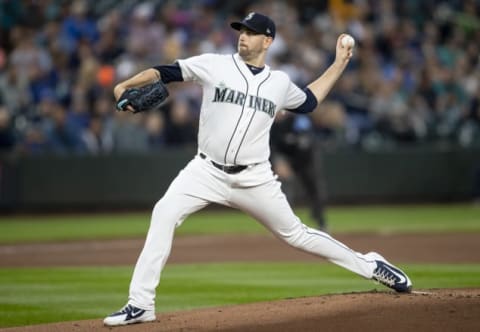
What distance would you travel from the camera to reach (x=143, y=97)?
6.85 meters

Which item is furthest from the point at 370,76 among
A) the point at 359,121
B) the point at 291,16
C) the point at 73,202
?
the point at 73,202

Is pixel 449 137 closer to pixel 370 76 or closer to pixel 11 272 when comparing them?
pixel 370 76

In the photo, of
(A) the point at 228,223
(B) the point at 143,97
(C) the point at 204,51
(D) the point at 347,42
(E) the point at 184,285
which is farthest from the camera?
(C) the point at 204,51

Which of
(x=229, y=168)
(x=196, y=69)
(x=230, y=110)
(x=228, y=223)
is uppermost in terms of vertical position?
(x=196, y=69)

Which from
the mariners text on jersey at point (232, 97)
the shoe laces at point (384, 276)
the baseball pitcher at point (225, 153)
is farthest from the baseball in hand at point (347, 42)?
the shoe laces at point (384, 276)

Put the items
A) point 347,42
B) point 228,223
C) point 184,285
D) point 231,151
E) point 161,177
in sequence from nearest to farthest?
point 231,151 → point 347,42 → point 184,285 → point 228,223 → point 161,177

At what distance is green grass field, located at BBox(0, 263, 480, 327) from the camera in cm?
854

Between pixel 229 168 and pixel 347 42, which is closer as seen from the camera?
pixel 229 168

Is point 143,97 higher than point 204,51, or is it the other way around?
point 143,97

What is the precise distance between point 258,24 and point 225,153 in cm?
101

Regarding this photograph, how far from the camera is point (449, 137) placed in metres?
21.3

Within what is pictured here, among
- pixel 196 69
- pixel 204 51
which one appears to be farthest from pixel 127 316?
pixel 204 51

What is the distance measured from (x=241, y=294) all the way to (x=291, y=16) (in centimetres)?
1303

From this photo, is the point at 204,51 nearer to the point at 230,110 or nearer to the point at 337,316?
the point at 230,110
